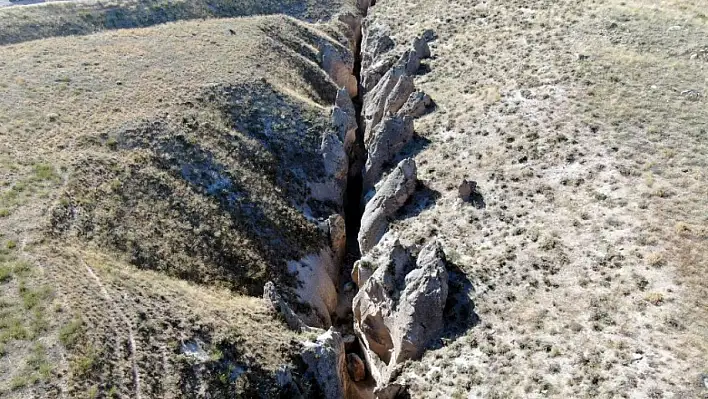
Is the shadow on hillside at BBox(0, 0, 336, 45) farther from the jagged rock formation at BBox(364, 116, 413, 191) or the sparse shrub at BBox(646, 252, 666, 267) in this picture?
the sparse shrub at BBox(646, 252, 666, 267)

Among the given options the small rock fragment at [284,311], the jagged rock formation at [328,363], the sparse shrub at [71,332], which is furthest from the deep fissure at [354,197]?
the sparse shrub at [71,332]

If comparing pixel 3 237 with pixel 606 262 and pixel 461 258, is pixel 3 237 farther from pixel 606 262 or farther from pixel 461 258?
pixel 606 262

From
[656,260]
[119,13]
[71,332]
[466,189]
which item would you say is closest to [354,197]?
[466,189]

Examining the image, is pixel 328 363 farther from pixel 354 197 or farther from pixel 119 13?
pixel 119 13

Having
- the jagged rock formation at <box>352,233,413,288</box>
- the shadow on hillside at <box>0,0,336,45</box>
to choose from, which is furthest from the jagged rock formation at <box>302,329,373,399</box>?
the shadow on hillside at <box>0,0,336,45</box>

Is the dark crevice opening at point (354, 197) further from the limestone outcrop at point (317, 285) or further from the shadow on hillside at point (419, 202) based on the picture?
the shadow on hillside at point (419, 202)

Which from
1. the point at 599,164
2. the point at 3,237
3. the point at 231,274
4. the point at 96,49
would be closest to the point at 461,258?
the point at 599,164
